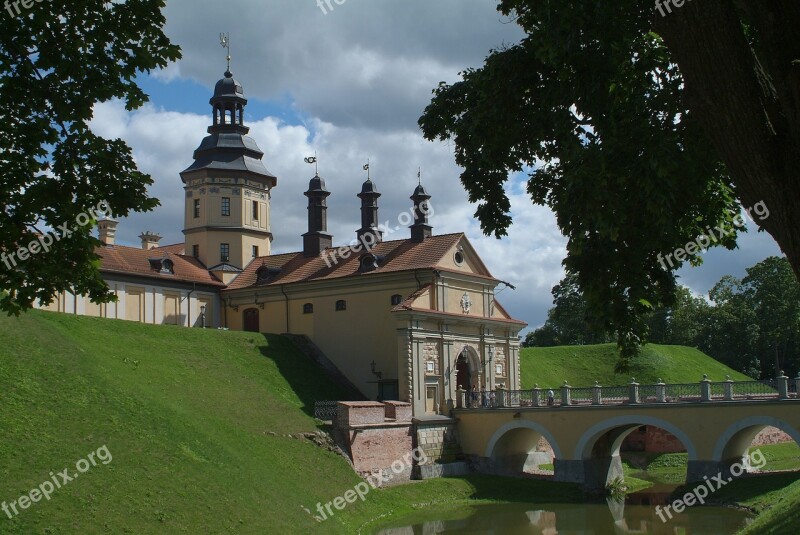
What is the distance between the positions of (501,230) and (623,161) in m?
3.00

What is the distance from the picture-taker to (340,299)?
41844 mm

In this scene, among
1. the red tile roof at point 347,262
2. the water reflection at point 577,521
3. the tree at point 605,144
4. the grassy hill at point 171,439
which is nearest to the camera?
the tree at point 605,144

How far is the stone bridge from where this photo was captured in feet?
103

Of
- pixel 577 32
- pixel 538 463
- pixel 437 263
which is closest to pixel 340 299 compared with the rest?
pixel 437 263

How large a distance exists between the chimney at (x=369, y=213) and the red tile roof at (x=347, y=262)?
591 mm

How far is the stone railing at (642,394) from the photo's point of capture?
31672 mm

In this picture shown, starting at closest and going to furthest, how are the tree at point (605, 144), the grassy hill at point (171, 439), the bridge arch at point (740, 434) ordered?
the tree at point (605, 144) < the grassy hill at point (171, 439) < the bridge arch at point (740, 434)

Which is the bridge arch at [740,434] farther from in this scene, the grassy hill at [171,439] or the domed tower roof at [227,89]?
the domed tower roof at [227,89]

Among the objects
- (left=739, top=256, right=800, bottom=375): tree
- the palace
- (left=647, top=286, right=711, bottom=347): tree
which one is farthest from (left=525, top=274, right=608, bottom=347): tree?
the palace

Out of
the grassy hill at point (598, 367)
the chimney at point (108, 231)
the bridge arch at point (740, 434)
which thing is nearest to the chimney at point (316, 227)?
the chimney at point (108, 231)

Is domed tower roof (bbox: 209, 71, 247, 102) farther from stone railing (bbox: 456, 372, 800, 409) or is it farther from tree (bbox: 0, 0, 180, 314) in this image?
tree (bbox: 0, 0, 180, 314)

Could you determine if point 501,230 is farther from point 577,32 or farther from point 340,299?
point 340,299

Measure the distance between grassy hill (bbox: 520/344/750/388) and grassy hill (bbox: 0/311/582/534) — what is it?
16386 mm

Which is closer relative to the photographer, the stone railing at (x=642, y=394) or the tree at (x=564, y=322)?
the stone railing at (x=642, y=394)
